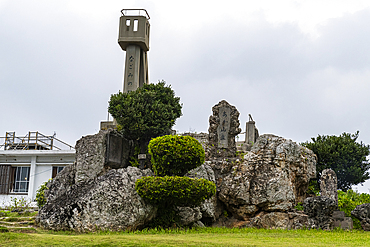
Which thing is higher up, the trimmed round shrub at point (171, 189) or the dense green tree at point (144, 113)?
the dense green tree at point (144, 113)

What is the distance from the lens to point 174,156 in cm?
1272

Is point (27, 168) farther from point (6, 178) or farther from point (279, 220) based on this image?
point (279, 220)

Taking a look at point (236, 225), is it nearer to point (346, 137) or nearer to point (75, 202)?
point (75, 202)

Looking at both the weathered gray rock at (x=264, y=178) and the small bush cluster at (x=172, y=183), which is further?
the weathered gray rock at (x=264, y=178)

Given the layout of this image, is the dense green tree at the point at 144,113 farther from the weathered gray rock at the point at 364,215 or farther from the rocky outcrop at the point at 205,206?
the weathered gray rock at the point at 364,215

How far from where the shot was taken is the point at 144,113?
53.8ft

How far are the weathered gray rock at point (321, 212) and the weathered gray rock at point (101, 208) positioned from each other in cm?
524

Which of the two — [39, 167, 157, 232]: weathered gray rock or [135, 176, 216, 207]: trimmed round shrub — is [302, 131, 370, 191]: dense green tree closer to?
[135, 176, 216, 207]: trimmed round shrub

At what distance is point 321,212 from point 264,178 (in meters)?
2.57

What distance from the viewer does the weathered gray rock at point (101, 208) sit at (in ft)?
37.7

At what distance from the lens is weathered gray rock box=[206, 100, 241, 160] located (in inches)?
637

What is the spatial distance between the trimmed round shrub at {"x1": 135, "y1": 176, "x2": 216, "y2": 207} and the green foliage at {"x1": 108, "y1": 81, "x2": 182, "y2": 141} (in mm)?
4250

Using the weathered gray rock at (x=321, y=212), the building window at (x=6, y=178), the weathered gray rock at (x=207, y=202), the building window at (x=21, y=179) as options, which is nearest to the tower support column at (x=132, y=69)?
the building window at (x=21, y=179)

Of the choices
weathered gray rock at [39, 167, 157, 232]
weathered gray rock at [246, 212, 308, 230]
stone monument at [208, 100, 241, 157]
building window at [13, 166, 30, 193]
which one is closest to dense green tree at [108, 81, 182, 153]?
stone monument at [208, 100, 241, 157]
